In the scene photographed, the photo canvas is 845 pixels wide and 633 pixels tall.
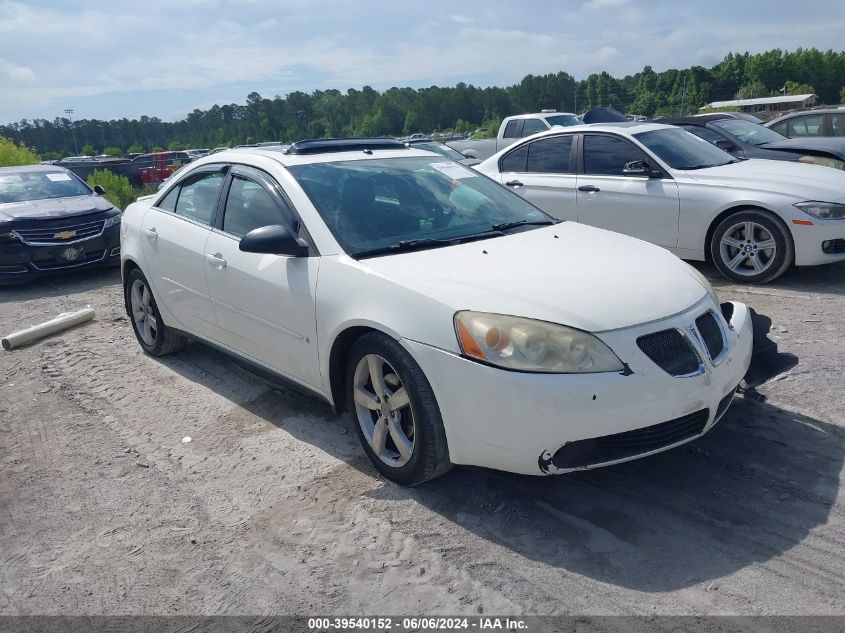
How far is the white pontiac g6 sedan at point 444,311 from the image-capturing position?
3047 millimetres

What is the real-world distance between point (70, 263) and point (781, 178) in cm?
856

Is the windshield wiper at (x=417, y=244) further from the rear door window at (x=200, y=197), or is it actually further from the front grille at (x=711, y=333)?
the rear door window at (x=200, y=197)

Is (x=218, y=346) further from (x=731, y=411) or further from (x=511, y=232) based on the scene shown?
(x=731, y=411)

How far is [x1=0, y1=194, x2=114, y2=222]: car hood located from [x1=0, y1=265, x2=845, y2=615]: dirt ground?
5727 mm

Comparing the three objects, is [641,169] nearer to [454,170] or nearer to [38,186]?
[454,170]

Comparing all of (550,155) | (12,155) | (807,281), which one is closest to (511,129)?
(550,155)

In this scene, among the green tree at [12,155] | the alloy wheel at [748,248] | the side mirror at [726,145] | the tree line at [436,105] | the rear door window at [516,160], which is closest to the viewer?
the alloy wheel at [748,248]

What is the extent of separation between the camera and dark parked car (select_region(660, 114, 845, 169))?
10492 millimetres

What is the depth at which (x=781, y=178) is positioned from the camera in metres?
7.06

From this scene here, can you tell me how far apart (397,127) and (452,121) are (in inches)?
463

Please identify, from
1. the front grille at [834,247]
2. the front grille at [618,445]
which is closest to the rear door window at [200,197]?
the front grille at [618,445]

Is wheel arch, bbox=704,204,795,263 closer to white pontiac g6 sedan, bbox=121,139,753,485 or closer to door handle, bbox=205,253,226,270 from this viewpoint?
white pontiac g6 sedan, bbox=121,139,753,485

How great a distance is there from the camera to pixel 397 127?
277ft

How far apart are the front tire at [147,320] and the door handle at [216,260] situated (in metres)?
A: 1.13
